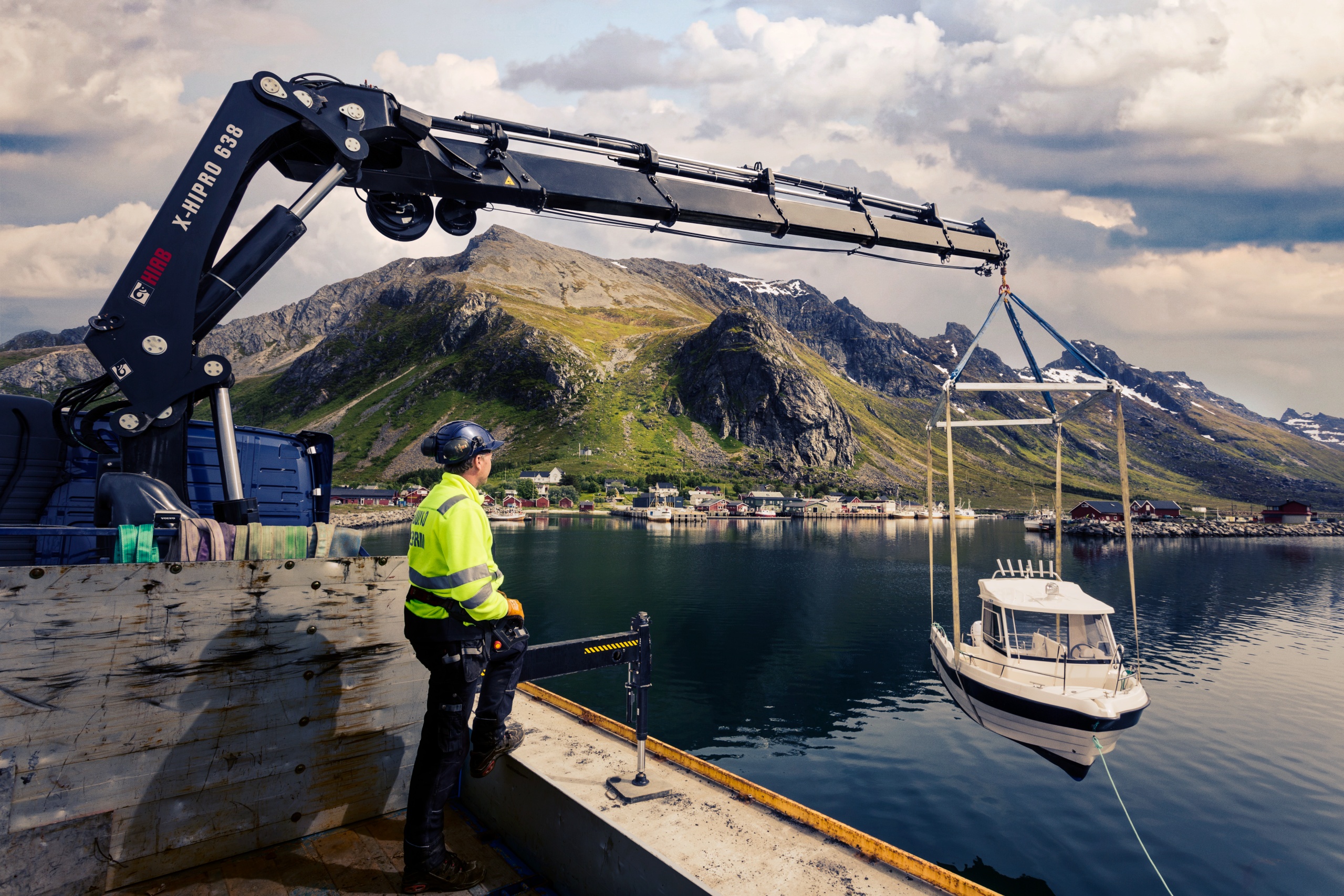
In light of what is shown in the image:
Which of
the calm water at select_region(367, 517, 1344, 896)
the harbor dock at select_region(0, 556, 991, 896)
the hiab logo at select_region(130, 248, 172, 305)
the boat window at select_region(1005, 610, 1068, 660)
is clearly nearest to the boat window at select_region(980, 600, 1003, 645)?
the boat window at select_region(1005, 610, 1068, 660)

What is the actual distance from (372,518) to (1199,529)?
540 feet

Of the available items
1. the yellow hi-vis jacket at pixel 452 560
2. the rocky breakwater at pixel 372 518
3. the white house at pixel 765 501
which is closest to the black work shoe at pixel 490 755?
the yellow hi-vis jacket at pixel 452 560

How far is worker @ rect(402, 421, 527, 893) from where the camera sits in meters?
4.82

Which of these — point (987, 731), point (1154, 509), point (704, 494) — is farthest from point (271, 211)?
point (1154, 509)

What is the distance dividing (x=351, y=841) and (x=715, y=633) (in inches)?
1195

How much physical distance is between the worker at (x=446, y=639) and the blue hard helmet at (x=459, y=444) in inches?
6.5

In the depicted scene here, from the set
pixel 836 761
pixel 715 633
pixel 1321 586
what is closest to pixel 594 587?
pixel 715 633

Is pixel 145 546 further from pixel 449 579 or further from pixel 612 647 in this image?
pixel 612 647

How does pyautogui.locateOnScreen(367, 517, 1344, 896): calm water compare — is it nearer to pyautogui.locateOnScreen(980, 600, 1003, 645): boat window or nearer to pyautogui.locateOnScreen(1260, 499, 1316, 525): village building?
pyautogui.locateOnScreen(980, 600, 1003, 645): boat window

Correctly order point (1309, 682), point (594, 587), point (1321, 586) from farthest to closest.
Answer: point (1321, 586) < point (594, 587) < point (1309, 682)

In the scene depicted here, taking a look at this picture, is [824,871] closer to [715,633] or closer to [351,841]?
[351,841]

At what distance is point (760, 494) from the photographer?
180 meters

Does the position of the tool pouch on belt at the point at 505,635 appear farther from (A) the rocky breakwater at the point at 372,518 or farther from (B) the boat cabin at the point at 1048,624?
(A) the rocky breakwater at the point at 372,518

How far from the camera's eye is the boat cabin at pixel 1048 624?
1577cm
